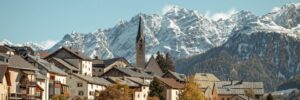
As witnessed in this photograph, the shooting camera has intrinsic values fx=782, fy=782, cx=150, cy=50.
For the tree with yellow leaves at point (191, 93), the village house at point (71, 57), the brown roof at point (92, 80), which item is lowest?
the tree with yellow leaves at point (191, 93)

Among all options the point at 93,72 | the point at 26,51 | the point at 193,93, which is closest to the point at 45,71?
the point at 26,51

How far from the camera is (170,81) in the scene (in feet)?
614

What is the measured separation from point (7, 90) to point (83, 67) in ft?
232

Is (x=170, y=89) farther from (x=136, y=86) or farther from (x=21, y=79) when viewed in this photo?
(x=21, y=79)

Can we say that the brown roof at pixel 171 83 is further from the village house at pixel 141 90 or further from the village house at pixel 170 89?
the village house at pixel 141 90

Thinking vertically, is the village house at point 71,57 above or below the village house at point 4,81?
above

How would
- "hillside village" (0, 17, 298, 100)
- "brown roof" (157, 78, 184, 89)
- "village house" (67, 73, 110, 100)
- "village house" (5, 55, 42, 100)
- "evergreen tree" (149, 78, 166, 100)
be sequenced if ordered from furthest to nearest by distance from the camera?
1. "brown roof" (157, 78, 184, 89)
2. "evergreen tree" (149, 78, 166, 100)
3. "village house" (67, 73, 110, 100)
4. "hillside village" (0, 17, 298, 100)
5. "village house" (5, 55, 42, 100)

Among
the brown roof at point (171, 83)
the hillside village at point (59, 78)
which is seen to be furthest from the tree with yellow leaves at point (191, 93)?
the brown roof at point (171, 83)

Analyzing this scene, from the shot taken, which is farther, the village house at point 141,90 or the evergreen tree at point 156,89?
the village house at point 141,90

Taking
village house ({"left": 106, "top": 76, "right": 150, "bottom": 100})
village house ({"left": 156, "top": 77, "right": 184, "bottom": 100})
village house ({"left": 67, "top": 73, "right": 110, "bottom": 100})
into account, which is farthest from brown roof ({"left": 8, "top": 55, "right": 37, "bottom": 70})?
village house ({"left": 156, "top": 77, "right": 184, "bottom": 100})

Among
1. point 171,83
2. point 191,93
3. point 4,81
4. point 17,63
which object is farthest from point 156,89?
point 4,81

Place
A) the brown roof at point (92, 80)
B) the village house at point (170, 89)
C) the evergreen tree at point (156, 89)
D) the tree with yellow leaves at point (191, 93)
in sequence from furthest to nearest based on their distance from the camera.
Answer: the village house at point (170, 89), the evergreen tree at point (156, 89), the tree with yellow leaves at point (191, 93), the brown roof at point (92, 80)

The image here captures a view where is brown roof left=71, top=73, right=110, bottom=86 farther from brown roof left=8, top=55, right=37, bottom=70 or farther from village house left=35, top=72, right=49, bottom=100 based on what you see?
brown roof left=8, top=55, right=37, bottom=70

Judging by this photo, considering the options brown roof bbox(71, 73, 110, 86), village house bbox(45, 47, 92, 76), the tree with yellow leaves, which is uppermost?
village house bbox(45, 47, 92, 76)
